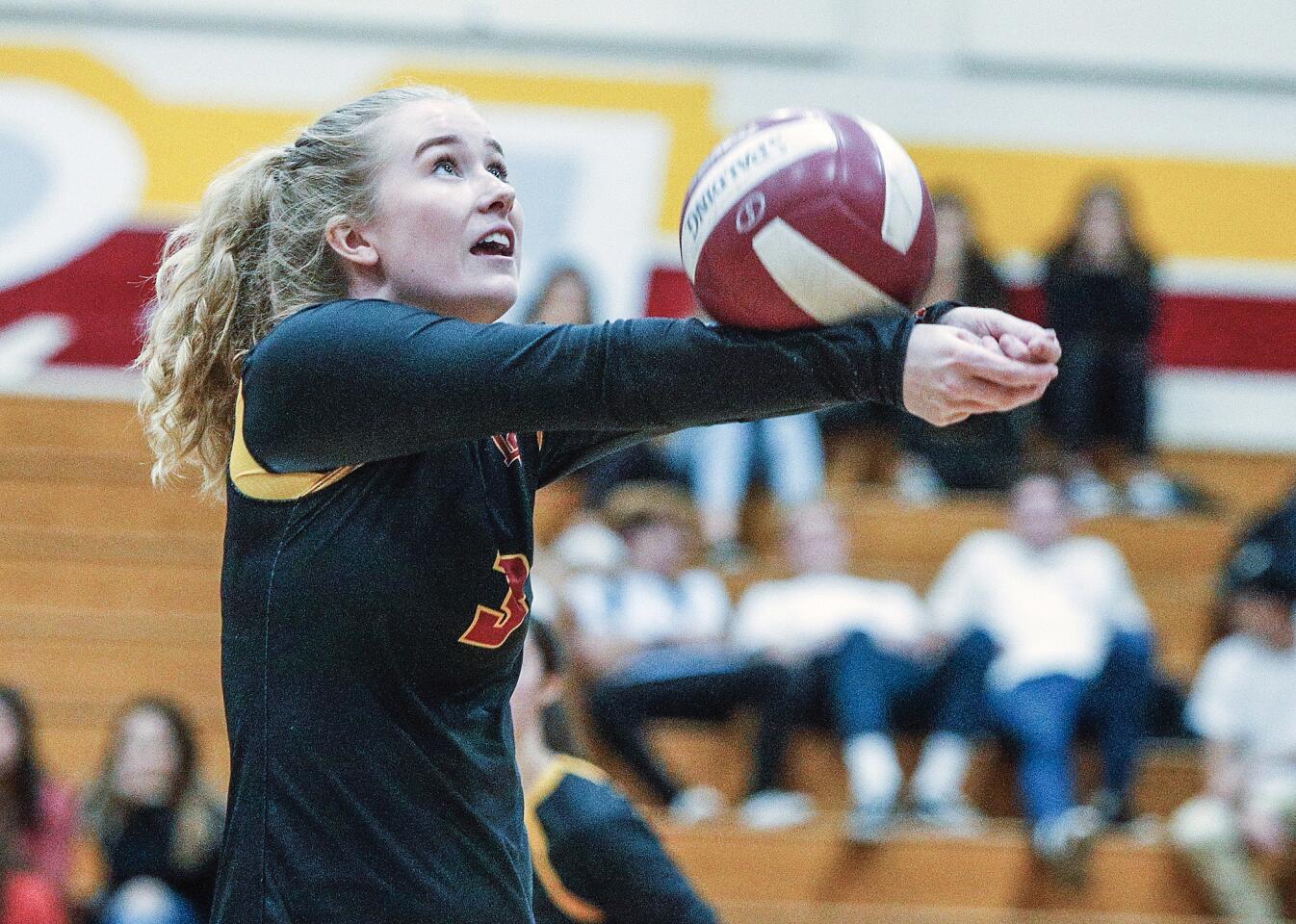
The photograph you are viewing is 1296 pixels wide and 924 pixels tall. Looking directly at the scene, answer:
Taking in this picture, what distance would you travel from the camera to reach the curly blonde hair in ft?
7.46

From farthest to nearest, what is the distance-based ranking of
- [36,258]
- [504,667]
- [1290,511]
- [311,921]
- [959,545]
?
[36,258] → [959,545] → [1290,511] → [504,667] → [311,921]

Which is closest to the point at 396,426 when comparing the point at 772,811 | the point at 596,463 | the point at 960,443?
the point at 772,811

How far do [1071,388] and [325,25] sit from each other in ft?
15.6

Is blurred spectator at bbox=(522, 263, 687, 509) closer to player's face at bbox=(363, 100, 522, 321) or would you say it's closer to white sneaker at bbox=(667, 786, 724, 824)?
white sneaker at bbox=(667, 786, 724, 824)

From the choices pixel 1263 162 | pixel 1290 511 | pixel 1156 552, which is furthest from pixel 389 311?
pixel 1263 162

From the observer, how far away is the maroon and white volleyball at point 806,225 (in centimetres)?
192

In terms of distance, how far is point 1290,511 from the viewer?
7.38m

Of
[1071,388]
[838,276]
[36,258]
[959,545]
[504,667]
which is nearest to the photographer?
[838,276]

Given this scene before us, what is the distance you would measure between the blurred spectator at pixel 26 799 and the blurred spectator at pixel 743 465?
304cm

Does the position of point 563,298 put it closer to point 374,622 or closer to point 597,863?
point 597,863

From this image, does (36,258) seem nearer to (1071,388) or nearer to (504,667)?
(1071,388)

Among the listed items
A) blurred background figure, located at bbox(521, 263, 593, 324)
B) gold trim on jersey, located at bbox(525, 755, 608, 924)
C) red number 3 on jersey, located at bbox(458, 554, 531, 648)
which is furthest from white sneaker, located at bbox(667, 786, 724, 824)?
red number 3 on jersey, located at bbox(458, 554, 531, 648)

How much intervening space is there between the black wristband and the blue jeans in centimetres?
487

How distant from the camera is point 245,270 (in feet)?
7.64
